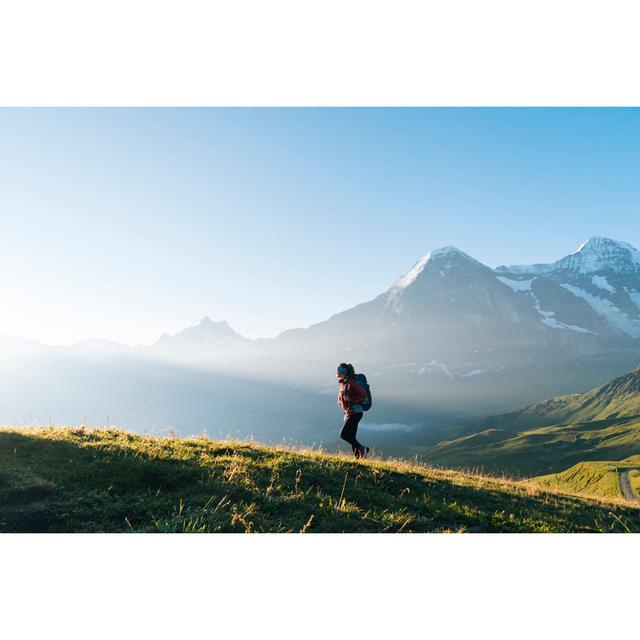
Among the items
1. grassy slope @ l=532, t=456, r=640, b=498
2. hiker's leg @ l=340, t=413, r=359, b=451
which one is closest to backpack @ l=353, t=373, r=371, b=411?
hiker's leg @ l=340, t=413, r=359, b=451

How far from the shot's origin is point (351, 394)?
17.0m

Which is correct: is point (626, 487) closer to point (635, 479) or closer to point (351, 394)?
point (635, 479)

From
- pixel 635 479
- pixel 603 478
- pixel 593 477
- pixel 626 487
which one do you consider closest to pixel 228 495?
pixel 626 487

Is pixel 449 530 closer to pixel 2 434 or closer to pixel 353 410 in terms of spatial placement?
pixel 353 410

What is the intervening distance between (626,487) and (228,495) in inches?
7809

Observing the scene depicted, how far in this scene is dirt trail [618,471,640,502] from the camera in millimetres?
145212

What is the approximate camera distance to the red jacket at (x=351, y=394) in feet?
55.2

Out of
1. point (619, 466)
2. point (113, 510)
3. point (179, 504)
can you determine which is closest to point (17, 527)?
point (113, 510)

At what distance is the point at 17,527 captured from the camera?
7.37m

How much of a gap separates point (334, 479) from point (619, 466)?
227470mm

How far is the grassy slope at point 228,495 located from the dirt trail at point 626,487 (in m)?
167

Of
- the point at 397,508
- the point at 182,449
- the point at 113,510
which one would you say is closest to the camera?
the point at 113,510

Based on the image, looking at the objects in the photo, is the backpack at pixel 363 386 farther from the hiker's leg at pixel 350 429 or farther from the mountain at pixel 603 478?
the mountain at pixel 603 478

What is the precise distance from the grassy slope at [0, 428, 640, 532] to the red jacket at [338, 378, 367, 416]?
9.99 feet
